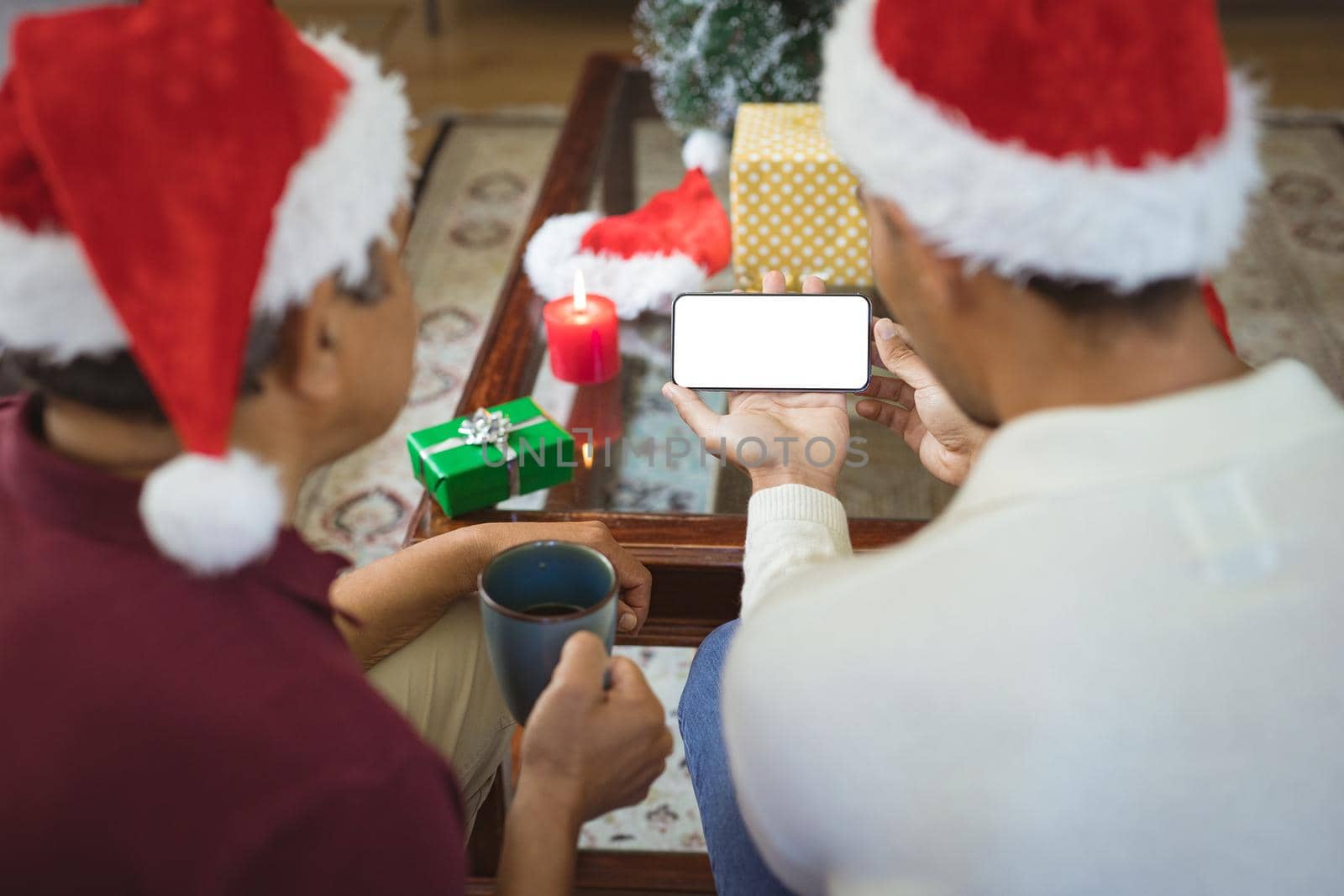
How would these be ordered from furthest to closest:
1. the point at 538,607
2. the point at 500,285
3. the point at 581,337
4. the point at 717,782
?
the point at 500,285, the point at 581,337, the point at 717,782, the point at 538,607

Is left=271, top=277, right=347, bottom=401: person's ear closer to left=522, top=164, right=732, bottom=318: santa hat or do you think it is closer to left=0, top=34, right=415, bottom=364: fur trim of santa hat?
left=0, top=34, right=415, bottom=364: fur trim of santa hat

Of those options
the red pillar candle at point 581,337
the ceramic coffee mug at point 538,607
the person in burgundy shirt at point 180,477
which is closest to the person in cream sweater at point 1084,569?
the ceramic coffee mug at point 538,607

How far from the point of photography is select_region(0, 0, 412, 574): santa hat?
525 millimetres

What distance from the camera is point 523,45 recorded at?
348 cm

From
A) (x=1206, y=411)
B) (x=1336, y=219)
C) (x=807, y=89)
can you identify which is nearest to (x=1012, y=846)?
(x=1206, y=411)

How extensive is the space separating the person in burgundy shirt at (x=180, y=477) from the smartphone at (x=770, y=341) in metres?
0.51

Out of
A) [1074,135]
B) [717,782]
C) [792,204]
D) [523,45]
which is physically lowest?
[523,45]

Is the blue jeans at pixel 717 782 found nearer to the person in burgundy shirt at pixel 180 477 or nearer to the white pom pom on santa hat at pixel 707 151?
the person in burgundy shirt at pixel 180 477

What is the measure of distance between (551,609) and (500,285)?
1574 millimetres

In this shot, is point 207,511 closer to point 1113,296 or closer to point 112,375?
point 112,375

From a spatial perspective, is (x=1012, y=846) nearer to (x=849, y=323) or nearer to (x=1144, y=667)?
(x=1144, y=667)

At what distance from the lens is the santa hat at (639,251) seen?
1392mm

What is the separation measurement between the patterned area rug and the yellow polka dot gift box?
418mm

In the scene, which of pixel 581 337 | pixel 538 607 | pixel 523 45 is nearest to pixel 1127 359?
pixel 538 607
